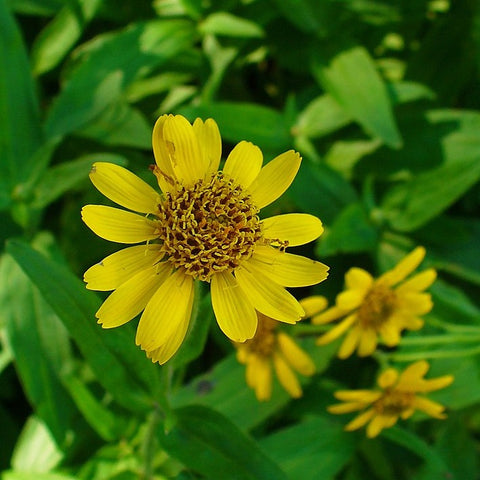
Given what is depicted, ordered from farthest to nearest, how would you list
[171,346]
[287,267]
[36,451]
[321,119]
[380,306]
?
[321,119] < [36,451] < [380,306] < [287,267] < [171,346]

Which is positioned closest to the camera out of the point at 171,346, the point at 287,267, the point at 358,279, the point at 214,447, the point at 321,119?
the point at 171,346

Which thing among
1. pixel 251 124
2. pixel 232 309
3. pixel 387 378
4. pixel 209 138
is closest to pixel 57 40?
pixel 251 124

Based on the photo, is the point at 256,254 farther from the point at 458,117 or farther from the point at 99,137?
the point at 458,117

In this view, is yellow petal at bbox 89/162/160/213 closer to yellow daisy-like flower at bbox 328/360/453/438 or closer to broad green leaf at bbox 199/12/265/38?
yellow daisy-like flower at bbox 328/360/453/438

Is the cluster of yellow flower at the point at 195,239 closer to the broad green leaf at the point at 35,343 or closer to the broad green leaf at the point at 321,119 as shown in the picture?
the broad green leaf at the point at 35,343

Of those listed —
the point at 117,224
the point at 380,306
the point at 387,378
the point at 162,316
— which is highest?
the point at 117,224

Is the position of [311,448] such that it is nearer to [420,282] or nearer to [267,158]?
[420,282]

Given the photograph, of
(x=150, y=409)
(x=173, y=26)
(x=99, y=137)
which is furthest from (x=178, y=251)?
(x=173, y=26)

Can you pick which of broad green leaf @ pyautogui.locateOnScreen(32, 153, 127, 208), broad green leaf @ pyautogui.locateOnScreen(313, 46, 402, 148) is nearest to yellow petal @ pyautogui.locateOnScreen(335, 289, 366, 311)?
broad green leaf @ pyautogui.locateOnScreen(313, 46, 402, 148)
